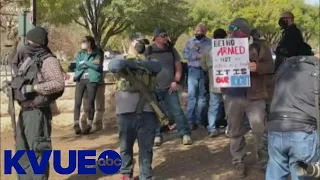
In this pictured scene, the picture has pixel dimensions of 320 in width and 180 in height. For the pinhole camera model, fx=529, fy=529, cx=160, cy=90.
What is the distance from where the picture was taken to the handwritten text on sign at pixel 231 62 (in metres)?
6.19

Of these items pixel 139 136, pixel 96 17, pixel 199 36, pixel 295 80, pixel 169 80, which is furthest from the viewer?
pixel 96 17

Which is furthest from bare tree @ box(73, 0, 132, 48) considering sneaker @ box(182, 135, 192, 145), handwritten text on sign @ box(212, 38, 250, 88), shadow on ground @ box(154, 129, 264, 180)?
handwritten text on sign @ box(212, 38, 250, 88)

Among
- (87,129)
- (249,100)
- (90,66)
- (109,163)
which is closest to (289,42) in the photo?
(249,100)

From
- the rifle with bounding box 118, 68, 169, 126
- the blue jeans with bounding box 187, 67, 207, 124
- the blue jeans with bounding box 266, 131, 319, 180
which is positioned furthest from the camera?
the blue jeans with bounding box 187, 67, 207, 124

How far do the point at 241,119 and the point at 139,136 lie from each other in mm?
1239

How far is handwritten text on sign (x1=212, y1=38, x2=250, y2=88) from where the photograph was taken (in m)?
6.19

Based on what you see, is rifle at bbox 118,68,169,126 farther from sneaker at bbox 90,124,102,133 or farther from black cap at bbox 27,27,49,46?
sneaker at bbox 90,124,102,133

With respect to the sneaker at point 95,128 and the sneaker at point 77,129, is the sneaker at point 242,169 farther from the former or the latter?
the sneaker at point 95,128

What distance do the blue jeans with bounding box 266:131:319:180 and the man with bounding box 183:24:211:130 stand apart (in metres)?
4.27

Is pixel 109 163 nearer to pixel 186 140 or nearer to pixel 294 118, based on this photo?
pixel 186 140

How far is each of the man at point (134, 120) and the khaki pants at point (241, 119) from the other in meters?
0.93

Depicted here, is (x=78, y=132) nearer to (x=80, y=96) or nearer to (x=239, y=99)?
(x=80, y=96)

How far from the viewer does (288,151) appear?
422 centimetres

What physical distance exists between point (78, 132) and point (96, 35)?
1580cm
